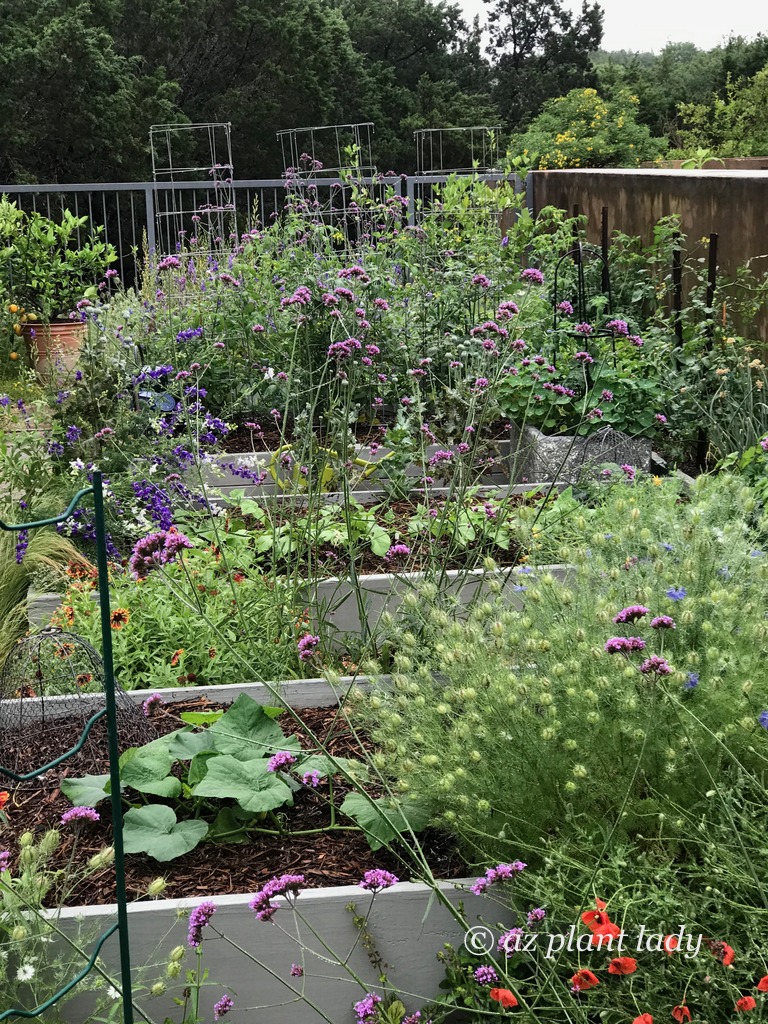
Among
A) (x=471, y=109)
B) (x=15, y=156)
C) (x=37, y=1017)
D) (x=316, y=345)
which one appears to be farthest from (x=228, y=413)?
(x=471, y=109)

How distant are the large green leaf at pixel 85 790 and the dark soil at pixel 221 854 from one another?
0.16 feet

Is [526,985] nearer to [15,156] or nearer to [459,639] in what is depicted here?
[459,639]

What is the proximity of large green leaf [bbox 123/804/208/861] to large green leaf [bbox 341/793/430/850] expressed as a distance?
0.32m

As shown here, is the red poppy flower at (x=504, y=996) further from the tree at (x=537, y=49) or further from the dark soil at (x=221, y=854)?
the tree at (x=537, y=49)

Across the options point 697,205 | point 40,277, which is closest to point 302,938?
point 697,205

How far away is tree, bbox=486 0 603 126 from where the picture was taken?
35219 millimetres

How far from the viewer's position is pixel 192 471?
3.98m

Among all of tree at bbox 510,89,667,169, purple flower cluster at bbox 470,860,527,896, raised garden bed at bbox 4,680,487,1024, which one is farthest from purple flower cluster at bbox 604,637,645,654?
tree at bbox 510,89,667,169

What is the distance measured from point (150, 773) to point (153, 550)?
2.08 feet

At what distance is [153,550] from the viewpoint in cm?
195

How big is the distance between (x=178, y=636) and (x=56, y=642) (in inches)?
16.2

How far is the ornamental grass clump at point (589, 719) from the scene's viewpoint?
1.88m

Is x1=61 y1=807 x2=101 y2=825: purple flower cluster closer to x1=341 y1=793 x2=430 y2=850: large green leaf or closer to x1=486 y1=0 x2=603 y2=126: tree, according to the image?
x1=341 y1=793 x2=430 y2=850: large green leaf

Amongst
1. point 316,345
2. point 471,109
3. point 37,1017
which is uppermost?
point 471,109
